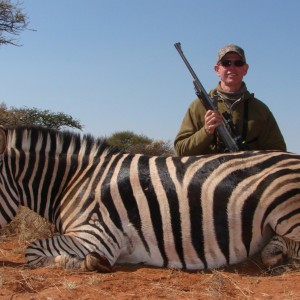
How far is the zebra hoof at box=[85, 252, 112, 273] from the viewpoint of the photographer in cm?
327

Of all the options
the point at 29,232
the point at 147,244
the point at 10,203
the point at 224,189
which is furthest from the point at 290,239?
the point at 29,232

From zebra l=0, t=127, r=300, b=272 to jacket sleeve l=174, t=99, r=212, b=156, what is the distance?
0.83m

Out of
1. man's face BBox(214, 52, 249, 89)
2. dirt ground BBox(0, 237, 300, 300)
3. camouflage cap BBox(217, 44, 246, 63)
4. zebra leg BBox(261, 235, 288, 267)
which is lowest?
dirt ground BBox(0, 237, 300, 300)

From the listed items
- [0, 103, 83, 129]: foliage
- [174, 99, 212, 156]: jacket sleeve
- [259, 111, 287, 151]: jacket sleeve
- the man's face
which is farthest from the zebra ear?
[0, 103, 83, 129]: foliage

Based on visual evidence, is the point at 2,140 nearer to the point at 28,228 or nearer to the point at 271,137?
the point at 28,228

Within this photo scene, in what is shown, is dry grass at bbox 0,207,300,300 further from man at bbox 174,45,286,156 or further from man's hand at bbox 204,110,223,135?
man at bbox 174,45,286,156

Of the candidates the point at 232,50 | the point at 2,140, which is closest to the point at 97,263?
the point at 2,140

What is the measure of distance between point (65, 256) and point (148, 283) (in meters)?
0.66

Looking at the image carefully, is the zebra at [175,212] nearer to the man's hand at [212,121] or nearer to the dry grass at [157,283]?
the dry grass at [157,283]

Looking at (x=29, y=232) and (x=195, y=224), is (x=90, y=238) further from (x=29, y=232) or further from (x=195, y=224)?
(x=29, y=232)

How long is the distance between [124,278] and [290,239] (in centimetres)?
132

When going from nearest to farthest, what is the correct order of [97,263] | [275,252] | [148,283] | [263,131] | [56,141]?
[148,283] < [97,263] < [275,252] < [56,141] < [263,131]

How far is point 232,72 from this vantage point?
5.07m

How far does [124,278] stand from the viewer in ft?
10.3
